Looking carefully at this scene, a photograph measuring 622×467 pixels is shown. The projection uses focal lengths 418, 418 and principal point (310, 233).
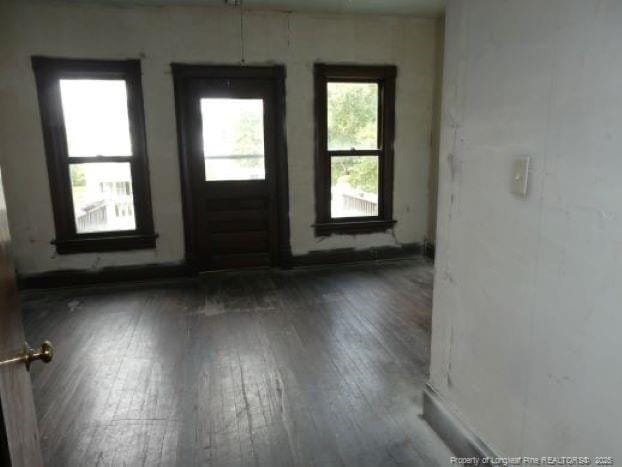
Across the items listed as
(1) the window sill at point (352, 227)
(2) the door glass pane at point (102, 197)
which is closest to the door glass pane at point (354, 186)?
(1) the window sill at point (352, 227)

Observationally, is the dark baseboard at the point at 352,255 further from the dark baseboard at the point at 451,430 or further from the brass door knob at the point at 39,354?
the brass door knob at the point at 39,354

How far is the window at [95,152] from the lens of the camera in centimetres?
399

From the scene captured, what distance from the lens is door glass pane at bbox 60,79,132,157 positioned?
13.3ft

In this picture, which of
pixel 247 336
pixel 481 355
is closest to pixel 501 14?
pixel 481 355

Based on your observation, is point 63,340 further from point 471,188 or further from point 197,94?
point 471,188

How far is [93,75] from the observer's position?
13.3 feet

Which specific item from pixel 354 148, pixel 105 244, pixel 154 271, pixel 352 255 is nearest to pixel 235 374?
pixel 154 271

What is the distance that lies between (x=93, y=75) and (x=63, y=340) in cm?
252

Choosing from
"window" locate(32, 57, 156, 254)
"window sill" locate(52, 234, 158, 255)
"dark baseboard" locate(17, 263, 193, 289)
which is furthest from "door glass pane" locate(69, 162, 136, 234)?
"dark baseboard" locate(17, 263, 193, 289)

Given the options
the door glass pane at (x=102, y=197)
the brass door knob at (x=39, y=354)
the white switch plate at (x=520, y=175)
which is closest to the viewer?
the brass door knob at (x=39, y=354)

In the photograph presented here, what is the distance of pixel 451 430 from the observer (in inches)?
76.0

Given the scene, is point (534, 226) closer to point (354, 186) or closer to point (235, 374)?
point (235, 374)

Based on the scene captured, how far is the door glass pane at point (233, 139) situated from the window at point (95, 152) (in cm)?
65

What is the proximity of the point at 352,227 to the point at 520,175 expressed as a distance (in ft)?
11.2
